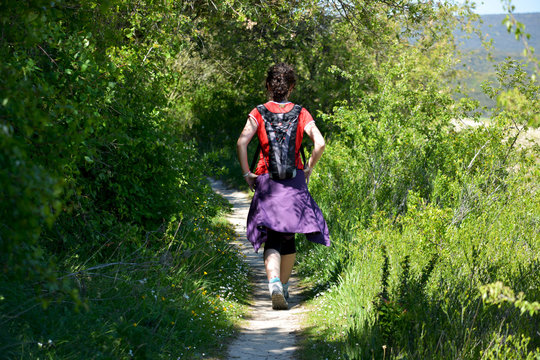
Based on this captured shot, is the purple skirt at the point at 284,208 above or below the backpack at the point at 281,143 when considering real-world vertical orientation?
below

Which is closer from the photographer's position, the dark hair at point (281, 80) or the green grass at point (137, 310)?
the green grass at point (137, 310)

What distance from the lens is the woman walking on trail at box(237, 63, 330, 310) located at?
17.8 feet

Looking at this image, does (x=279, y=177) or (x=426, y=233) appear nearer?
(x=279, y=177)

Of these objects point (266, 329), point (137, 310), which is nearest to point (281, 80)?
point (266, 329)

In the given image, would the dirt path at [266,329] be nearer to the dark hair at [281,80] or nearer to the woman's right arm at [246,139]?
the woman's right arm at [246,139]

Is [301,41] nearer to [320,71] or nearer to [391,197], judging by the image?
[320,71]

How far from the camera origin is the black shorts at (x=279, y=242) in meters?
5.65

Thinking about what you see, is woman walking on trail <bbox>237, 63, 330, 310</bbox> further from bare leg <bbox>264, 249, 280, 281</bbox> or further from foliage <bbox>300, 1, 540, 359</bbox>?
foliage <bbox>300, 1, 540, 359</bbox>

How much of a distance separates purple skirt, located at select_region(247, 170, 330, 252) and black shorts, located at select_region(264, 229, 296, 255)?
0.09 meters

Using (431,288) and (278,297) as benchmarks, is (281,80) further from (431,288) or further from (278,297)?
(431,288)

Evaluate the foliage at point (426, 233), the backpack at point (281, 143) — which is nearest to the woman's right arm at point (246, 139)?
the backpack at point (281, 143)

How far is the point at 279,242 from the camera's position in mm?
5695

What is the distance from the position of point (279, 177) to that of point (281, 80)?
0.94 metres

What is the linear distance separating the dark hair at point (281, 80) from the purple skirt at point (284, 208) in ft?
2.55
